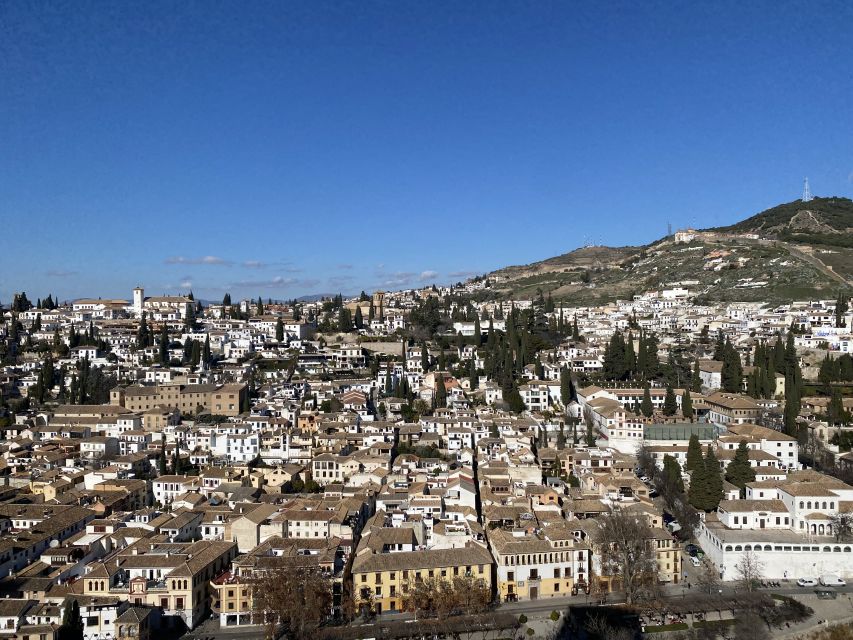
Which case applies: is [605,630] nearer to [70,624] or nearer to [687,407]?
[70,624]

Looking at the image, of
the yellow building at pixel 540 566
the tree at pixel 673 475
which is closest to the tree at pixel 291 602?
the yellow building at pixel 540 566

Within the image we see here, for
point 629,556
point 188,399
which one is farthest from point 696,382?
point 188,399

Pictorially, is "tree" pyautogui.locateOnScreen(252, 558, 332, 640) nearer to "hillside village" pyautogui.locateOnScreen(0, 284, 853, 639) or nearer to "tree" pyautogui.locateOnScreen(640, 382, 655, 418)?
"hillside village" pyautogui.locateOnScreen(0, 284, 853, 639)

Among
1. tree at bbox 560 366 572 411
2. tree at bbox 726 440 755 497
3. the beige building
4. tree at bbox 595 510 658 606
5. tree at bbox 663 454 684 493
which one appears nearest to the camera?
tree at bbox 595 510 658 606

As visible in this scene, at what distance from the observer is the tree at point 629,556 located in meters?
21.6

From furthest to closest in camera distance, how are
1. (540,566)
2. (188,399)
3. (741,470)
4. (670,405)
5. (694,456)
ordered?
(188,399) < (670,405) < (741,470) < (694,456) < (540,566)

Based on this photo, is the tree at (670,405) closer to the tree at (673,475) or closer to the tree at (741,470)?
the tree at (673,475)

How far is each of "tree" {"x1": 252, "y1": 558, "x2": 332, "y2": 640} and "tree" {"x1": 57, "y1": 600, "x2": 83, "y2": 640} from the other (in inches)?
183

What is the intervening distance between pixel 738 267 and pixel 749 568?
62.5 metres

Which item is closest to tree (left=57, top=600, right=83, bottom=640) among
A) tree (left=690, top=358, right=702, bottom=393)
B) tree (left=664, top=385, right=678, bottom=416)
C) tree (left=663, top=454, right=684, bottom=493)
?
tree (left=663, top=454, right=684, bottom=493)

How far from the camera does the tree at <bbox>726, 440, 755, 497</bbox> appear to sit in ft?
93.4

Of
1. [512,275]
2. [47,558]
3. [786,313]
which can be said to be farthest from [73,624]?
[512,275]

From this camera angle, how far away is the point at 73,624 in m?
18.9

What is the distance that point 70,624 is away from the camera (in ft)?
61.6
